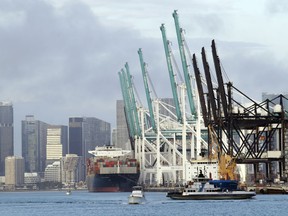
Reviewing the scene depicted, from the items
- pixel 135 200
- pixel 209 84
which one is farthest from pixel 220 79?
pixel 135 200

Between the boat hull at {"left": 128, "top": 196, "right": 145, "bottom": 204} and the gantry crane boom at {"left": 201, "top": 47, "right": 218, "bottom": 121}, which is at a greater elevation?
the gantry crane boom at {"left": 201, "top": 47, "right": 218, "bottom": 121}

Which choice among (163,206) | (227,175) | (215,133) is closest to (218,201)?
(163,206)

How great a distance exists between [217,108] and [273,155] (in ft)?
40.2

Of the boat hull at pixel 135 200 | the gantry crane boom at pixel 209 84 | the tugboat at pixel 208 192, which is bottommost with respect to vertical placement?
the boat hull at pixel 135 200

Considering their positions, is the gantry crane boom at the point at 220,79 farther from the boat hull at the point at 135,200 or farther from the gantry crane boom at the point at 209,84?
the boat hull at the point at 135,200

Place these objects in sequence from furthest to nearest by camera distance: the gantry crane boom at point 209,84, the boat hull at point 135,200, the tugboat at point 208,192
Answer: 1. the gantry crane boom at point 209,84
2. the boat hull at point 135,200
3. the tugboat at point 208,192

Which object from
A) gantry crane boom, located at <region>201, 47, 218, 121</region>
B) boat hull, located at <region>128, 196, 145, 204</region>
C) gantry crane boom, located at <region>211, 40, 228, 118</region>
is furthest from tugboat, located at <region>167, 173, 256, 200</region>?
gantry crane boom, located at <region>201, 47, 218, 121</region>

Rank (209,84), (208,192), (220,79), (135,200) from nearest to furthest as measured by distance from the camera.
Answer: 1. (208,192)
2. (135,200)
3. (220,79)
4. (209,84)

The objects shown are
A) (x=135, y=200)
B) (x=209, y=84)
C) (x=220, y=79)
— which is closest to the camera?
(x=135, y=200)

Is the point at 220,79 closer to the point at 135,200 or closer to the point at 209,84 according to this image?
the point at 209,84

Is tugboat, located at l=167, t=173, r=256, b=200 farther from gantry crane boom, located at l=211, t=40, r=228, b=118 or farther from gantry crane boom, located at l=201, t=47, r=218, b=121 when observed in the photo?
gantry crane boom, located at l=201, t=47, r=218, b=121

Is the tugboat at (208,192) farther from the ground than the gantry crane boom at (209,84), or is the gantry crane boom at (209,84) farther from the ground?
the gantry crane boom at (209,84)

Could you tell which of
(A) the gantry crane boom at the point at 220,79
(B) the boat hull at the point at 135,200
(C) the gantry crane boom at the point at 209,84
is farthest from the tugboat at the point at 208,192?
(C) the gantry crane boom at the point at 209,84

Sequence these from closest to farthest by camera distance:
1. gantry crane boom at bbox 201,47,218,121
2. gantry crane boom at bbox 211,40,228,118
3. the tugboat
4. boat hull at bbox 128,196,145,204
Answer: the tugboat → boat hull at bbox 128,196,145,204 → gantry crane boom at bbox 211,40,228,118 → gantry crane boom at bbox 201,47,218,121
